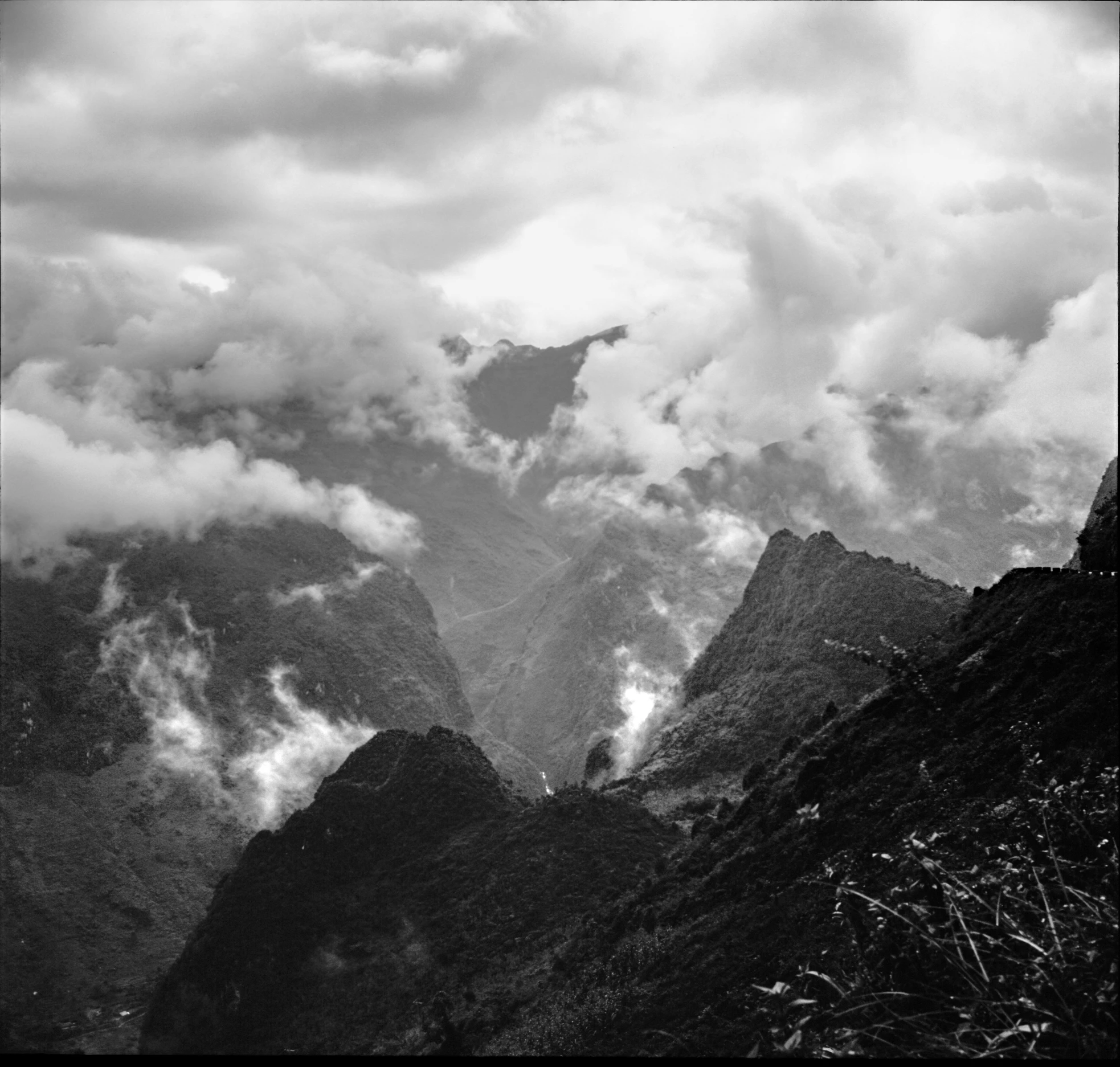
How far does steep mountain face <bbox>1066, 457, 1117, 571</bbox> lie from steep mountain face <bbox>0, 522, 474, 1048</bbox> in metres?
91.5

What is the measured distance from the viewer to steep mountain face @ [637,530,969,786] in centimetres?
10338

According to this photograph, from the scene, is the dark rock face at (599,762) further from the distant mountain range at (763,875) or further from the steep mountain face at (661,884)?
the steep mountain face at (661,884)

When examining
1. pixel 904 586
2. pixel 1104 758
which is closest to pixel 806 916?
pixel 1104 758

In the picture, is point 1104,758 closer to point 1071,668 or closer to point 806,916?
point 1071,668

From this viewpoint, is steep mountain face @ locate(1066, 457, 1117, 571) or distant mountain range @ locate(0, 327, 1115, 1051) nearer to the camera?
steep mountain face @ locate(1066, 457, 1117, 571)

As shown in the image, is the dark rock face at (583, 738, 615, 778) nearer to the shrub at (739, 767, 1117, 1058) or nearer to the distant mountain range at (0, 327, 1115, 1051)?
the distant mountain range at (0, 327, 1115, 1051)

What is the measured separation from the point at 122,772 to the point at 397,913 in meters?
91.5

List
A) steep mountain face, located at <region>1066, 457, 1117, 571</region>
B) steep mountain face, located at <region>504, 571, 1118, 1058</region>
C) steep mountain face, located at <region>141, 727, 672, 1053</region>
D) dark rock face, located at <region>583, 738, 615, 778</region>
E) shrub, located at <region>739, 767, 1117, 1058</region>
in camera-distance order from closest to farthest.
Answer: shrub, located at <region>739, 767, 1117, 1058</region>, steep mountain face, located at <region>504, 571, 1118, 1058</region>, steep mountain face, located at <region>1066, 457, 1117, 571</region>, steep mountain face, located at <region>141, 727, 672, 1053</region>, dark rock face, located at <region>583, 738, 615, 778</region>

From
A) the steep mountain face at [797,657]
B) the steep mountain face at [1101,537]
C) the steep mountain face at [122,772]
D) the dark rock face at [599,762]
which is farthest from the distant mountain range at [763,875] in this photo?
the steep mountain face at [122,772]

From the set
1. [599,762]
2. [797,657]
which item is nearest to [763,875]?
[797,657]

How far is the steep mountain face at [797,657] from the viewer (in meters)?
103

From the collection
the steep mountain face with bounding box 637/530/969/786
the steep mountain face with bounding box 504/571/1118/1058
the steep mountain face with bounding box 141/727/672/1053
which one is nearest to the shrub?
the steep mountain face with bounding box 504/571/1118/1058

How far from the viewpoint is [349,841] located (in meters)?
97.9

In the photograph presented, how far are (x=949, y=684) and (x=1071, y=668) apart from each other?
11.6m
